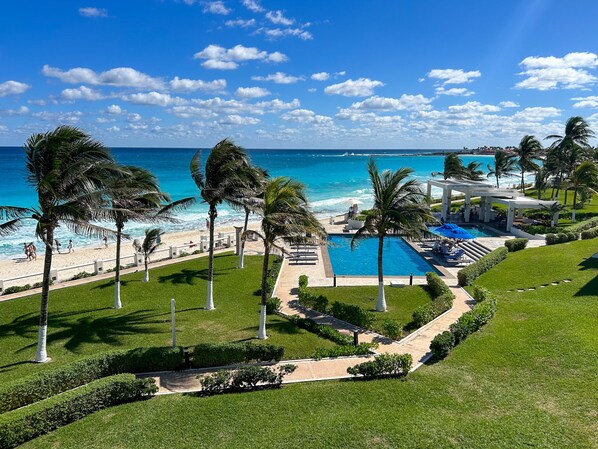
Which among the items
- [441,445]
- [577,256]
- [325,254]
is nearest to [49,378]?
[441,445]

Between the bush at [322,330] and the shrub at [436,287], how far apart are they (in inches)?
253

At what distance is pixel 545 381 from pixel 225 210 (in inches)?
2110

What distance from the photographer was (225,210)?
200 feet

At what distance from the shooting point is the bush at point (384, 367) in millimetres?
11586

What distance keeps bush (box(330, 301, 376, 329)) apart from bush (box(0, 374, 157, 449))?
26.5 ft

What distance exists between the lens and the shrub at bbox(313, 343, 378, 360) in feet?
42.9

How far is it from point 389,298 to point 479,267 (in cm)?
635

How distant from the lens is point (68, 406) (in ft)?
31.8

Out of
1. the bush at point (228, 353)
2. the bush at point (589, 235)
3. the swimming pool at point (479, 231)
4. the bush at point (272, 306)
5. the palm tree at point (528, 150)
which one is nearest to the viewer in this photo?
the bush at point (228, 353)

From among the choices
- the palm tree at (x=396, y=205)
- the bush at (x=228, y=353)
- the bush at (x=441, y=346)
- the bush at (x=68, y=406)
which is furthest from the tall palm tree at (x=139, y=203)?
the bush at (x=441, y=346)

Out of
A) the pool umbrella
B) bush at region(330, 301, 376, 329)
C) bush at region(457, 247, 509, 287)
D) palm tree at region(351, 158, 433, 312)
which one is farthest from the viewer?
the pool umbrella

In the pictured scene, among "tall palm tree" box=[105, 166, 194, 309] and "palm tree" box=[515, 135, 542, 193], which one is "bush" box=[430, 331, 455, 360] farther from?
"palm tree" box=[515, 135, 542, 193]

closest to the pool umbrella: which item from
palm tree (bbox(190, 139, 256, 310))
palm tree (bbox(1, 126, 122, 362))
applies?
palm tree (bbox(190, 139, 256, 310))

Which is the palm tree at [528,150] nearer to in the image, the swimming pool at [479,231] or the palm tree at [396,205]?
the swimming pool at [479,231]
